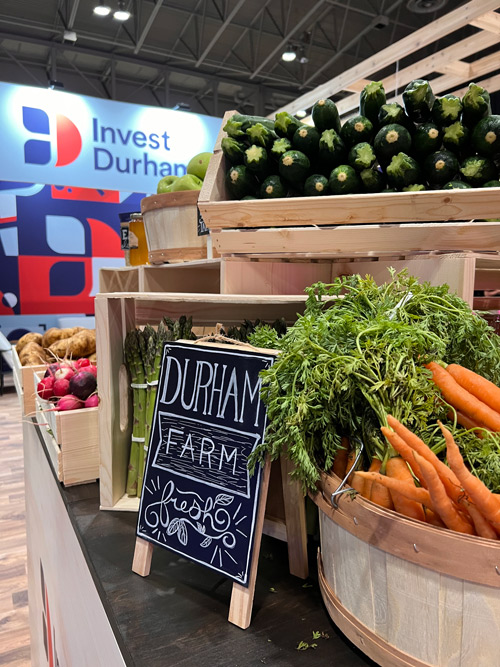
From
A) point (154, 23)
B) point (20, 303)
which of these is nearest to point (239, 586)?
point (20, 303)

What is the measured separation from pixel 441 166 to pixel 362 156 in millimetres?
225

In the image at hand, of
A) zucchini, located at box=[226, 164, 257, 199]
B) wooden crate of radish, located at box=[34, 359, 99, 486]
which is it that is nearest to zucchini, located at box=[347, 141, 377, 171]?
zucchini, located at box=[226, 164, 257, 199]

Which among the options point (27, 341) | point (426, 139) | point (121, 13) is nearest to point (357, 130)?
point (426, 139)

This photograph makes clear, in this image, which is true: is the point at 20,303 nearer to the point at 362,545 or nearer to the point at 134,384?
the point at 134,384

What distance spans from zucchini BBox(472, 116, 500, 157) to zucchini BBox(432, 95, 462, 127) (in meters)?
0.07

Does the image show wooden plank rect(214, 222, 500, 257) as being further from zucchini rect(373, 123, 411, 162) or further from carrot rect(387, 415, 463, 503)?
carrot rect(387, 415, 463, 503)

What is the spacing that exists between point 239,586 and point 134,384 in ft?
2.24

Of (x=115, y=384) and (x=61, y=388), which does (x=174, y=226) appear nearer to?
(x=61, y=388)

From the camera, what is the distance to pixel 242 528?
0.95 metres

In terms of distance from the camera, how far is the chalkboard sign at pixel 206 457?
963 millimetres

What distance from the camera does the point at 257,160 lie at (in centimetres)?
159

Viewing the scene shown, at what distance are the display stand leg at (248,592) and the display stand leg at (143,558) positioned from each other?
24 centimetres

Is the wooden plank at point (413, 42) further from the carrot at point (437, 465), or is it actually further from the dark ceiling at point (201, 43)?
the dark ceiling at point (201, 43)

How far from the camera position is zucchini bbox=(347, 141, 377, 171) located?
1.46 m
